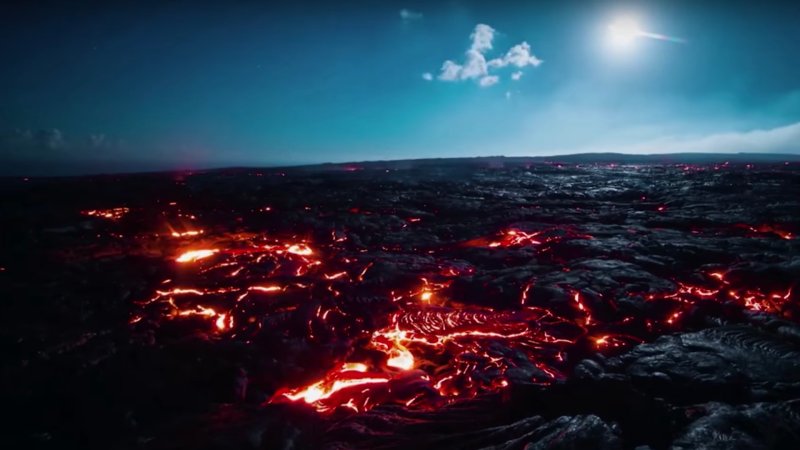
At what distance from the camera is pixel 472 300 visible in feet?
19.0

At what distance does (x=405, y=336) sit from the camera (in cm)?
473

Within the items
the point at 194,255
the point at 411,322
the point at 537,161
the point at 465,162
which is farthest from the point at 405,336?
the point at 537,161

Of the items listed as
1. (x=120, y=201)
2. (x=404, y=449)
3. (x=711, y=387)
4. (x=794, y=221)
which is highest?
(x=120, y=201)

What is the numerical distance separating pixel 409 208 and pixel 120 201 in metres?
12.5

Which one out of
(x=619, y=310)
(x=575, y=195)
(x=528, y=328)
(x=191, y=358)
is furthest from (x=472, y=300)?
(x=575, y=195)

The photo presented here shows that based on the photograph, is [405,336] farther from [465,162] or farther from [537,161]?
[537,161]

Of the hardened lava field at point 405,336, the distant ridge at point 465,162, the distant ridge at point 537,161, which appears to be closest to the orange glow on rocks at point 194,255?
the hardened lava field at point 405,336

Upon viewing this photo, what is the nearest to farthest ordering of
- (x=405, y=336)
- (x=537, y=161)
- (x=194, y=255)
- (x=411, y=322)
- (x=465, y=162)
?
(x=405, y=336), (x=411, y=322), (x=194, y=255), (x=465, y=162), (x=537, y=161)

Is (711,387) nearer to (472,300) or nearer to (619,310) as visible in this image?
(619,310)

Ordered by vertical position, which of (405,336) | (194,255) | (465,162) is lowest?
(405,336)

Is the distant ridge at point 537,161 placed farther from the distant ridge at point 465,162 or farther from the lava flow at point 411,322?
the lava flow at point 411,322

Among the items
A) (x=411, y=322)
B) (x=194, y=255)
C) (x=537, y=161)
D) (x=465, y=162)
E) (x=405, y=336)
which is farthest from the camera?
(x=537, y=161)

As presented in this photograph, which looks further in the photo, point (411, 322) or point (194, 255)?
point (194, 255)

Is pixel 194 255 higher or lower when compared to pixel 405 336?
higher
